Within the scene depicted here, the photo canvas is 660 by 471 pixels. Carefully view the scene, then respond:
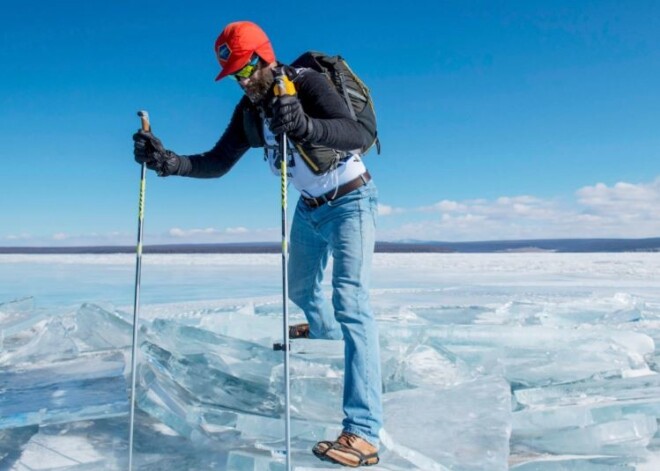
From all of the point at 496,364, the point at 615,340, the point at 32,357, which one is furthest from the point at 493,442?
the point at 32,357

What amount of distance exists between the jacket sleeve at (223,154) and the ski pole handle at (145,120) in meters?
0.27

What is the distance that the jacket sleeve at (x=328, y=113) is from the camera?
7.04 ft

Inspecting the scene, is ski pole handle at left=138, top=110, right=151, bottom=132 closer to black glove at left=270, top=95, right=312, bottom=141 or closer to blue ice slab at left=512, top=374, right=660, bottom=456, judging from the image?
black glove at left=270, top=95, right=312, bottom=141

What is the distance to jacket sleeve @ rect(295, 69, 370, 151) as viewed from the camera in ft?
7.04

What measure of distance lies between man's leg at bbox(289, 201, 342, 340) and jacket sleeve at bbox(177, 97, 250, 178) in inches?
18.6

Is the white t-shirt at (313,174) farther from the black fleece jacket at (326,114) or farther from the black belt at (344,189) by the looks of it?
the black fleece jacket at (326,114)

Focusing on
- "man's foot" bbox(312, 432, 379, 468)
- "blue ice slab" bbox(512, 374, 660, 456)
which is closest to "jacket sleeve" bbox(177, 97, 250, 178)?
"man's foot" bbox(312, 432, 379, 468)

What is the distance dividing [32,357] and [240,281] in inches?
309

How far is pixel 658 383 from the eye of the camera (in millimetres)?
3178

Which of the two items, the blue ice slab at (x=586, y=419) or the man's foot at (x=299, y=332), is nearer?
the blue ice slab at (x=586, y=419)

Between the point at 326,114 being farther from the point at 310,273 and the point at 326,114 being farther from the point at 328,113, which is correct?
the point at 310,273

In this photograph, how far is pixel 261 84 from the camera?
238cm

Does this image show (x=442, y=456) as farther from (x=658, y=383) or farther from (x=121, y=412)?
(x=658, y=383)

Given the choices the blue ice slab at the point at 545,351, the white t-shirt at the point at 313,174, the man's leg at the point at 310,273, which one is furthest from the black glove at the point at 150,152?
the blue ice slab at the point at 545,351
